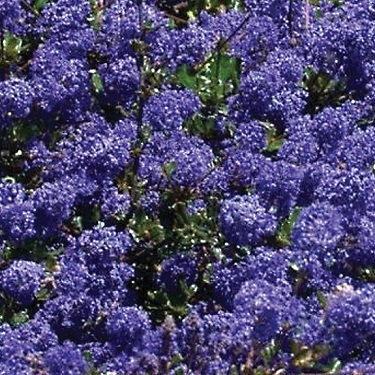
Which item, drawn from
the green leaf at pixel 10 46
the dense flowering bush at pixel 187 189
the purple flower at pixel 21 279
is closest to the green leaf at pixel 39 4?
the dense flowering bush at pixel 187 189

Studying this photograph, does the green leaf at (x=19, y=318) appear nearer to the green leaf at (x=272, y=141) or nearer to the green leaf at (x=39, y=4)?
the green leaf at (x=272, y=141)

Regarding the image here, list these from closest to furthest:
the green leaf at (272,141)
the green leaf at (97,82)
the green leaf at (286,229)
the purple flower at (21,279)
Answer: the purple flower at (21,279) < the green leaf at (286,229) < the green leaf at (272,141) < the green leaf at (97,82)

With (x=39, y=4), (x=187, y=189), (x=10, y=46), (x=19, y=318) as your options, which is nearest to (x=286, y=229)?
(x=187, y=189)

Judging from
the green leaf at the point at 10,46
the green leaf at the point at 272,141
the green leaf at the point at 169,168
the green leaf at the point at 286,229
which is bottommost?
the green leaf at the point at 286,229

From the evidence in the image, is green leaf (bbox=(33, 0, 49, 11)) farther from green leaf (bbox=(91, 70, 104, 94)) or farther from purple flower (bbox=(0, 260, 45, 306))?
purple flower (bbox=(0, 260, 45, 306))

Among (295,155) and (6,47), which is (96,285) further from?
(6,47)

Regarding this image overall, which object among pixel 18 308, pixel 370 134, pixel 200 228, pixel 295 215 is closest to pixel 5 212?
pixel 18 308

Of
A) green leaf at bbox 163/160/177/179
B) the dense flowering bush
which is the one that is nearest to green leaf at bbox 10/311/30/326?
the dense flowering bush

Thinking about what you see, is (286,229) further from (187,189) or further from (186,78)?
(186,78)

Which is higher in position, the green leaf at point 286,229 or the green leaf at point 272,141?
the green leaf at point 272,141
